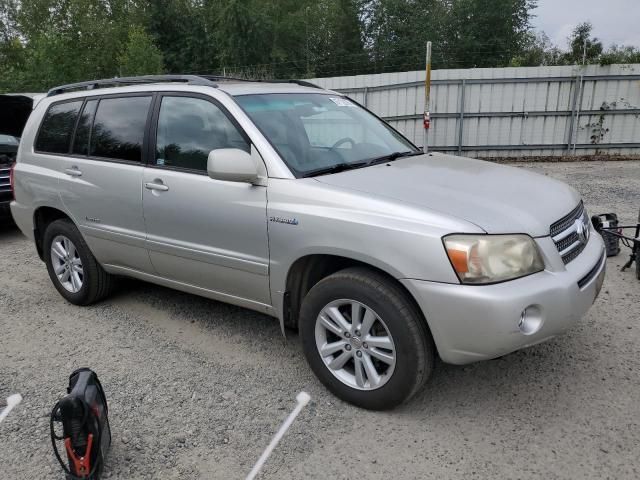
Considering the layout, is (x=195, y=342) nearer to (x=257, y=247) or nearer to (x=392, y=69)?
(x=257, y=247)

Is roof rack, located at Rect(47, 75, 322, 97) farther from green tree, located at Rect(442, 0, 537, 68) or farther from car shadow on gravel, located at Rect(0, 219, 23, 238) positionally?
green tree, located at Rect(442, 0, 537, 68)

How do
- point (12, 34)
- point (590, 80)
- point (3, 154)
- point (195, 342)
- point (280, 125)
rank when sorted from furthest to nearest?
point (12, 34), point (590, 80), point (3, 154), point (195, 342), point (280, 125)

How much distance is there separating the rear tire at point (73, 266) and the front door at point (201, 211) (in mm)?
898

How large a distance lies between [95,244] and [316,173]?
6.85 feet

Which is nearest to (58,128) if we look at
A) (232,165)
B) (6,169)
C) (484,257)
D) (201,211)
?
(201,211)

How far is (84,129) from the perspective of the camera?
4.25 m

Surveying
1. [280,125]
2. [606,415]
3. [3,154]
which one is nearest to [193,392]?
[280,125]

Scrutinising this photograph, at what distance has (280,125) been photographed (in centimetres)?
339

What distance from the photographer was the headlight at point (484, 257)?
2.47 metres

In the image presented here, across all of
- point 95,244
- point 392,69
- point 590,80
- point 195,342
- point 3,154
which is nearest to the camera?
point 195,342

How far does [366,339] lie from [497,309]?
716 mm

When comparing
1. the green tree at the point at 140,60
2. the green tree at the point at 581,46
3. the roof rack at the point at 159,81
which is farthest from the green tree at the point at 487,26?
the roof rack at the point at 159,81

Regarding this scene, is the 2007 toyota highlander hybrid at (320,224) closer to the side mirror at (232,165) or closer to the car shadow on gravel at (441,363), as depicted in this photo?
the side mirror at (232,165)

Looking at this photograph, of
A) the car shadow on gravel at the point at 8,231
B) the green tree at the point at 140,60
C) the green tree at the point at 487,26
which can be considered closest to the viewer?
the car shadow on gravel at the point at 8,231
